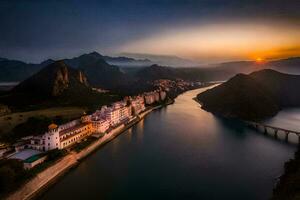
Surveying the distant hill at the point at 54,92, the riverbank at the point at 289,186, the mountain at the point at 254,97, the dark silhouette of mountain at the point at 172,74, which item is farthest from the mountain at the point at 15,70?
the riverbank at the point at 289,186

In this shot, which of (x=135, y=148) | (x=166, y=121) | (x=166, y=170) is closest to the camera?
(x=166, y=170)

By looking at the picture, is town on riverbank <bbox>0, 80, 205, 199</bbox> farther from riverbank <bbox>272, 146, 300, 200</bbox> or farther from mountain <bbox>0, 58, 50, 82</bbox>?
mountain <bbox>0, 58, 50, 82</bbox>

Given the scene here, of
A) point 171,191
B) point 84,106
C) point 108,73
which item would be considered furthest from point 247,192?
point 108,73

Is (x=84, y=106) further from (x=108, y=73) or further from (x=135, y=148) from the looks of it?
(x=108, y=73)

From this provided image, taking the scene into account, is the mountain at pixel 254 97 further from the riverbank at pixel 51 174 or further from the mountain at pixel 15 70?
the mountain at pixel 15 70

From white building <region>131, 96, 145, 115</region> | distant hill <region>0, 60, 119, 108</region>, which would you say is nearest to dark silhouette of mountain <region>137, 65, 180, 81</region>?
distant hill <region>0, 60, 119, 108</region>

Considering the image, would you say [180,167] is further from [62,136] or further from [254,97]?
[254,97]
